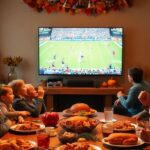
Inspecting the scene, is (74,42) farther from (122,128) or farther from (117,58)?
(122,128)

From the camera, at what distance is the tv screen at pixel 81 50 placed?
5812mm

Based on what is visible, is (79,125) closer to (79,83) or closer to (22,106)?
(22,106)

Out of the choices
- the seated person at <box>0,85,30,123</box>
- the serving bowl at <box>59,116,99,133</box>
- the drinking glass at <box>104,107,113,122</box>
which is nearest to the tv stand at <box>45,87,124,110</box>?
the seated person at <box>0,85,30,123</box>

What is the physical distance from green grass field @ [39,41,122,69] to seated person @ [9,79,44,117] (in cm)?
212

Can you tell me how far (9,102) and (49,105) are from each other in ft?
8.10

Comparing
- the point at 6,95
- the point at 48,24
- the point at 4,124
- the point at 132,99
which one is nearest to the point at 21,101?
the point at 6,95

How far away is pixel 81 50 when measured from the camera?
19.2 feet

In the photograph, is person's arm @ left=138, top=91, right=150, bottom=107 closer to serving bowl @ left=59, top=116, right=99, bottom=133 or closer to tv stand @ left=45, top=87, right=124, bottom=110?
Result: serving bowl @ left=59, top=116, right=99, bottom=133

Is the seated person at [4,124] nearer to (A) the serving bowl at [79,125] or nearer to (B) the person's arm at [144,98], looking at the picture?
(A) the serving bowl at [79,125]

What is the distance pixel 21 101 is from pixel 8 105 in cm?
24


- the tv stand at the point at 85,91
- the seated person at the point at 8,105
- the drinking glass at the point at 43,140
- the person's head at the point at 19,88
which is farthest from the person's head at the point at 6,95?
the tv stand at the point at 85,91

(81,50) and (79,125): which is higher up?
(81,50)

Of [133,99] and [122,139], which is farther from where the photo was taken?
[133,99]

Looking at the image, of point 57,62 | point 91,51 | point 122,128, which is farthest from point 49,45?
point 122,128
